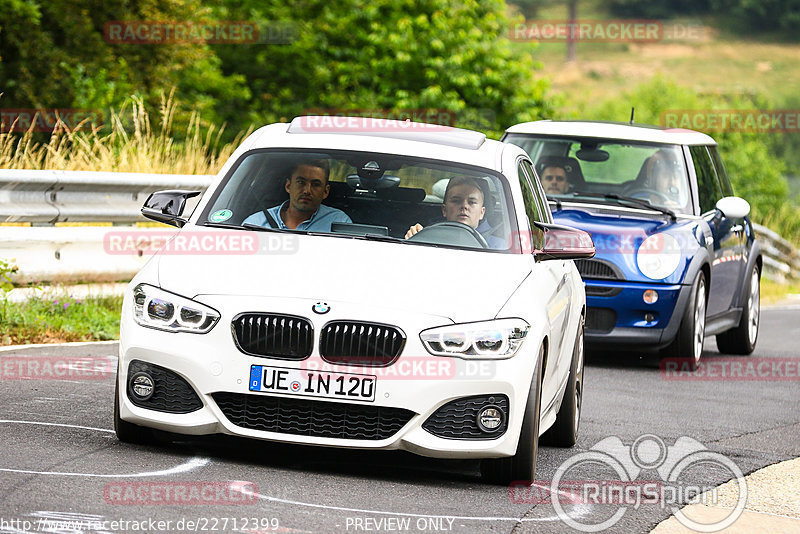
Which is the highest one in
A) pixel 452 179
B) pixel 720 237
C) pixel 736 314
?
pixel 452 179

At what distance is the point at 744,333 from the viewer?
13641 millimetres

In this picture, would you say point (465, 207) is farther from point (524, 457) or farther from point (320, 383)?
point (320, 383)

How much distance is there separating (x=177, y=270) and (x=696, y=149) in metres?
7.68

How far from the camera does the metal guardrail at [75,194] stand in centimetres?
1073

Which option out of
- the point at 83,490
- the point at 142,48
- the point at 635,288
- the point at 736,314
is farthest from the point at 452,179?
the point at 142,48

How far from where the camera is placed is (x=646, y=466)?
23.7 feet

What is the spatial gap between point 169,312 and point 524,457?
5.50ft

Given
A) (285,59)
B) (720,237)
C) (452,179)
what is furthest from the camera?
(285,59)

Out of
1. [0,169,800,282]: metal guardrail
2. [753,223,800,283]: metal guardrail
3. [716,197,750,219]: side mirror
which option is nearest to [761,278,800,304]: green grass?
[753,223,800,283]: metal guardrail

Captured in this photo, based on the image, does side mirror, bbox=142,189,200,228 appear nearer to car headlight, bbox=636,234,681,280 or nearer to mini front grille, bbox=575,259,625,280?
mini front grille, bbox=575,259,625,280

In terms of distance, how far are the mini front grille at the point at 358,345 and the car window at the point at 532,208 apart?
1.44 m

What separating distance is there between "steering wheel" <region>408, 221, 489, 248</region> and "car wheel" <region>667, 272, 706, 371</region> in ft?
15.9

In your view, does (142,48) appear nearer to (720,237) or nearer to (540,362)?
(720,237)

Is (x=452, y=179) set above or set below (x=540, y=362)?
above
